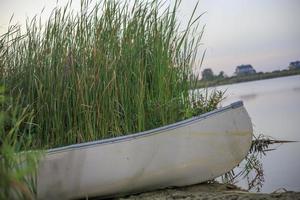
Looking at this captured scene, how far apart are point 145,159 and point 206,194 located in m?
0.54

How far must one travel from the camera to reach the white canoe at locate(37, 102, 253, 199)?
316 cm

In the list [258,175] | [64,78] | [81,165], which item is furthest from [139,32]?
[258,175]

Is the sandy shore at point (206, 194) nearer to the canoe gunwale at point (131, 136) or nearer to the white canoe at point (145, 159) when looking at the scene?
the white canoe at point (145, 159)

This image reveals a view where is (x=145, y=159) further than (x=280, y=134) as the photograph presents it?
No

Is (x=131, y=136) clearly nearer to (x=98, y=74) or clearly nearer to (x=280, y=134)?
(x=98, y=74)

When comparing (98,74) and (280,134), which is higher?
(98,74)

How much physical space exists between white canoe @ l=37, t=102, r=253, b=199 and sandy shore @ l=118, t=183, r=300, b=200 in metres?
0.06

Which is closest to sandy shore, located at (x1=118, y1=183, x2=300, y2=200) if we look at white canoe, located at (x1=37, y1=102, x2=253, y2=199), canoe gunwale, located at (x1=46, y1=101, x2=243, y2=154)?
white canoe, located at (x1=37, y1=102, x2=253, y2=199)

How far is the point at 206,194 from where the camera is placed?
3.29 metres

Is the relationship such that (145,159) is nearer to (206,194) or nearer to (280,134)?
(206,194)

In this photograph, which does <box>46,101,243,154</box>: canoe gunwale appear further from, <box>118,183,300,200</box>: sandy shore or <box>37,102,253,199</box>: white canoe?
<box>118,183,300,200</box>: sandy shore

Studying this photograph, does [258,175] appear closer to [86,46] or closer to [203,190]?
[203,190]

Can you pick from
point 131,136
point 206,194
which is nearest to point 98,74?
point 131,136

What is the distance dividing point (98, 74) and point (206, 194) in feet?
4.30
